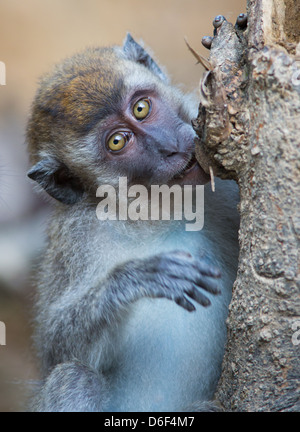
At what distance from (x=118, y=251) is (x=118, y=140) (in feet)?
2.14

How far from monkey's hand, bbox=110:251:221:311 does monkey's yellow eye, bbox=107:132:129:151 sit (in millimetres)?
711

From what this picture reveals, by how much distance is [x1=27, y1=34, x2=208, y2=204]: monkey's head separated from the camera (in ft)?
10.8

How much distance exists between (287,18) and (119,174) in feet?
4.20

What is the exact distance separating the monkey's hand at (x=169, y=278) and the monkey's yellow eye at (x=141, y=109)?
0.89 meters

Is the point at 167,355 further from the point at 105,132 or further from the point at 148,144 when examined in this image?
the point at 105,132

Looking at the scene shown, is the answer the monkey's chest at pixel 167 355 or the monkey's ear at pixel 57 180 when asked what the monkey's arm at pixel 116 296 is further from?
the monkey's ear at pixel 57 180

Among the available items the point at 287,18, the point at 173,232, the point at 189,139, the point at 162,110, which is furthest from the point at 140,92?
the point at 287,18

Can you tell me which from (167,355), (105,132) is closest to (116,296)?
(167,355)

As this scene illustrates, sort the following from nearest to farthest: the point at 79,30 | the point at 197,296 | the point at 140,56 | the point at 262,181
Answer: the point at 262,181 → the point at 197,296 → the point at 140,56 → the point at 79,30

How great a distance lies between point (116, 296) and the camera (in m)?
3.23

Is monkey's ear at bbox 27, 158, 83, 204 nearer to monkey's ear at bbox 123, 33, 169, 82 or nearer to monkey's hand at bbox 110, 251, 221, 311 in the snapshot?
monkey's hand at bbox 110, 251, 221, 311

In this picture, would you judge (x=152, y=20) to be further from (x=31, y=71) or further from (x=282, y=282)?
(x=282, y=282)
